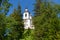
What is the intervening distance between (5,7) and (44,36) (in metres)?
13.3

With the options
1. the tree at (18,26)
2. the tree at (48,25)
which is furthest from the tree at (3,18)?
the tree at (18,26)

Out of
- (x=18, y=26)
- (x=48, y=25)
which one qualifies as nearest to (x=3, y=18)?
(x=48, y=25)

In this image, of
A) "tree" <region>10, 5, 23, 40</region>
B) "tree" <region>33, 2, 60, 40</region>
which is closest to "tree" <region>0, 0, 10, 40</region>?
"tree" <region>33, 2, 60, 40</region>

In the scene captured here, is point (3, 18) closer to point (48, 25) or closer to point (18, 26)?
point (48, 25)

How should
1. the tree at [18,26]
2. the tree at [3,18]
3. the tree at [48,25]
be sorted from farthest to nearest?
the tree at [18,26], the tree at [48,25], the tree at [3,18]

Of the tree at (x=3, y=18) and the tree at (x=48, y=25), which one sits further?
the tree at (x=48, y=25)

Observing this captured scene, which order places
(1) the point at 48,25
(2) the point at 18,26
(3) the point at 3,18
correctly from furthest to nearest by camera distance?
(2) the point at 18,26, (1) the point at 48,25, (3) the point at 3,18

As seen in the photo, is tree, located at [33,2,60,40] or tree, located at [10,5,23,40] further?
tree, located at [10,5,23,40]

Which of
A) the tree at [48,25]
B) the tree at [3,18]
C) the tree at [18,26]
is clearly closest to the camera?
the tree at [3,18]

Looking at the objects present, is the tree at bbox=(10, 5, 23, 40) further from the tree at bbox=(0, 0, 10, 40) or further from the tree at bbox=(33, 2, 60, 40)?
the tree at bbox=(0, 0, 10, 40)

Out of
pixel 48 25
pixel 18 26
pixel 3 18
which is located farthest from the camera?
pixel 18 26

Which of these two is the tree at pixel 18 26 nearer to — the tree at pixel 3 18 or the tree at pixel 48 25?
the tree at pixel 48 25

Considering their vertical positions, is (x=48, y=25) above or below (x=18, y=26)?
above

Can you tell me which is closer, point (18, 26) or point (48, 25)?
point (48, 25)
